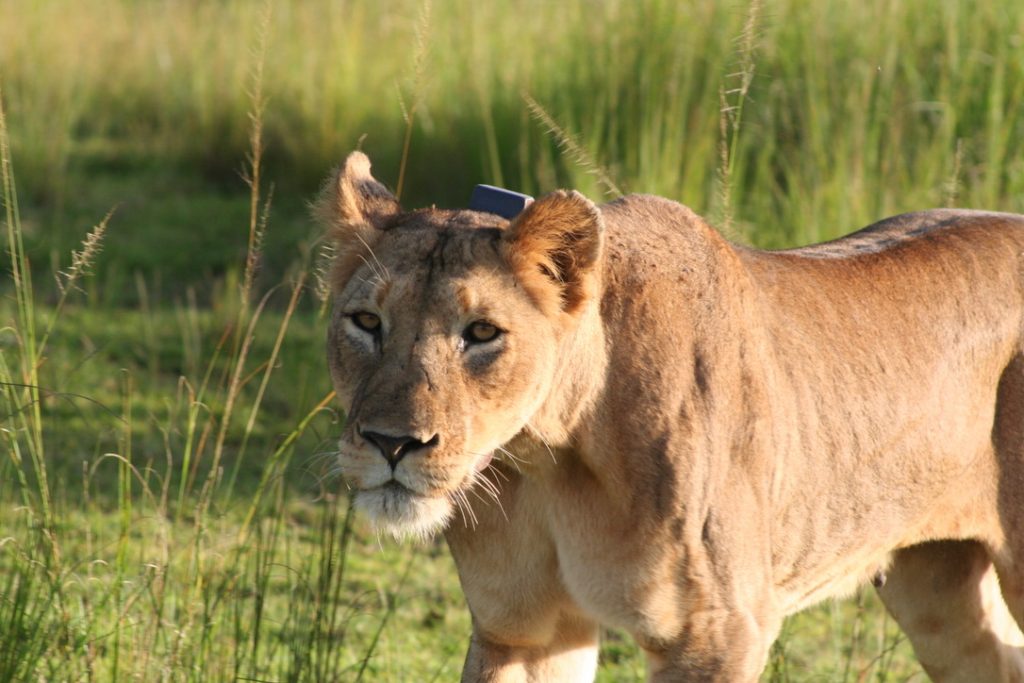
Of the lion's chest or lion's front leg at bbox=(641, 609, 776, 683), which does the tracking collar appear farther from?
lion's front leg at bbox=(641, 609, 776, 683)

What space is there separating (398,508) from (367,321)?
334 millimetres

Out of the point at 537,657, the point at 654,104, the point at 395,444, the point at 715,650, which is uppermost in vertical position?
the point at 654,104

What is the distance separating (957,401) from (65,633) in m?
1.92

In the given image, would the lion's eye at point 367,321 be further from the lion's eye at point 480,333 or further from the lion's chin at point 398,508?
the lion's chin at point 398,508

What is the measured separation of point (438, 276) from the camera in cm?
255

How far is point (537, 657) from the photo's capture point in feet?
9.91

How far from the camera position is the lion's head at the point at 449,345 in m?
2.47

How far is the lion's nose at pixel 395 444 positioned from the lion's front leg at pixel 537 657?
632 millimetres

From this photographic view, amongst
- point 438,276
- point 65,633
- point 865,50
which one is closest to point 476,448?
point 438,276

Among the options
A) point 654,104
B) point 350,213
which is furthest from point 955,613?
point 654,104

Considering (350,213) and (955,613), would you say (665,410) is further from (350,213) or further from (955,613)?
(955,613)

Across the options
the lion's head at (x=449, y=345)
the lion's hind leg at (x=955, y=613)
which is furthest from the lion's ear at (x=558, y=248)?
the lion's hind leg at (x=955, y=613)

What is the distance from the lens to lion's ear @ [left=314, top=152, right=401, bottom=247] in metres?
2.82

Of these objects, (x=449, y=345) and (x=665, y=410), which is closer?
(x=449, y=345)
